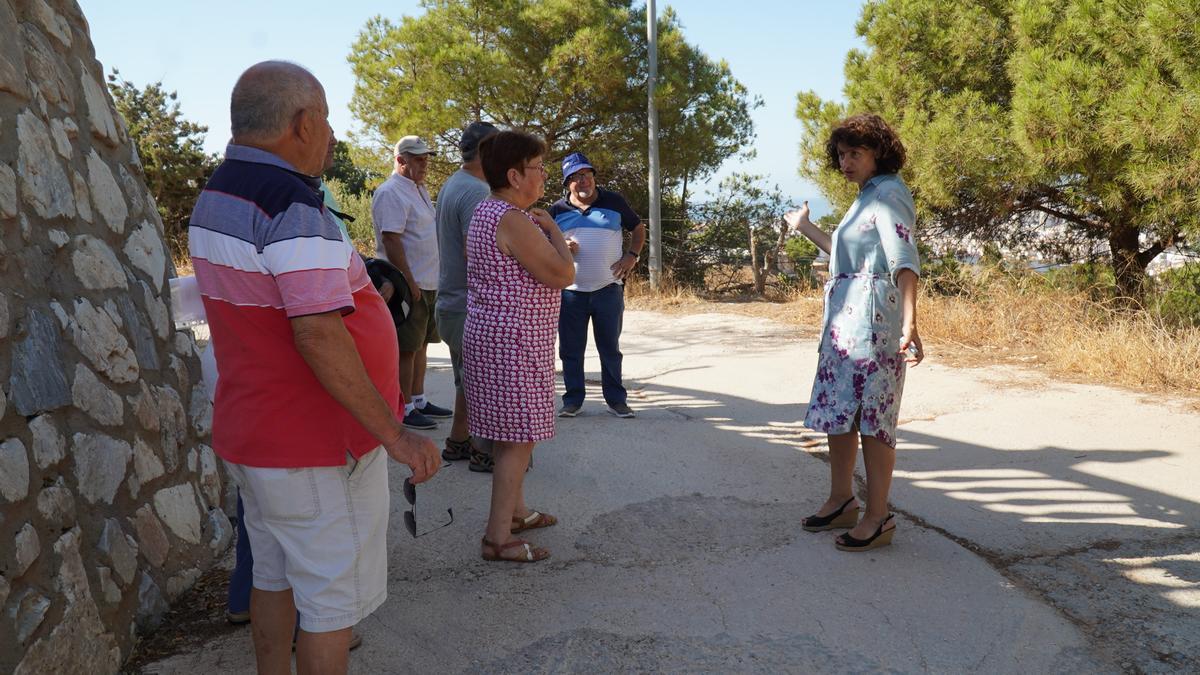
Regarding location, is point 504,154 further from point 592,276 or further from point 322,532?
point 592,276

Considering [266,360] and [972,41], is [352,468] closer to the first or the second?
[266,360]

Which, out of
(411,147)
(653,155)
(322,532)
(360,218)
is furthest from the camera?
(360,218)

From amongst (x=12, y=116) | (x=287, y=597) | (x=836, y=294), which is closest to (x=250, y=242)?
(x=287, y=597)

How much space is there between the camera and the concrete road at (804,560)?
306 centimetres

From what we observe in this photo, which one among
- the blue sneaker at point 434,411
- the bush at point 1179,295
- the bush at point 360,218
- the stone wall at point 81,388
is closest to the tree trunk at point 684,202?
the bush at point 360,218

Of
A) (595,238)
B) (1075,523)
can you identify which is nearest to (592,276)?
(595,238)

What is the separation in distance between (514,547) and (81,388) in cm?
173

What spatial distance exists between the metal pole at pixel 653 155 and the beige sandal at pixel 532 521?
10649mm

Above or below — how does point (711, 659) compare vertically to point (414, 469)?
below

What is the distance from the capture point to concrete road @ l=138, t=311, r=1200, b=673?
3064 millimetres

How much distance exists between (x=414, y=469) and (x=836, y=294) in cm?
233

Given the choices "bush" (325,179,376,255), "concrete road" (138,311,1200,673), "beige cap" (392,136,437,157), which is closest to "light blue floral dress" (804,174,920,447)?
"concrete road" (138,311,1200,673)

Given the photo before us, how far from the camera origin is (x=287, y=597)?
2.47m

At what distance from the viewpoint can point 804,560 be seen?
3865mm
